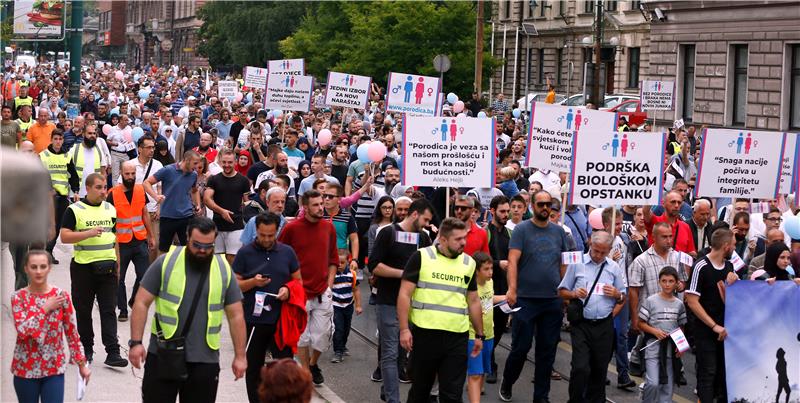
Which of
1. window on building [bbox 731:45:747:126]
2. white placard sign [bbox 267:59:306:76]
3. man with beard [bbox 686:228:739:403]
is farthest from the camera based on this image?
window on building [bbox 731:45:747:126]

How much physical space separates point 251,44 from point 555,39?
1017 inches

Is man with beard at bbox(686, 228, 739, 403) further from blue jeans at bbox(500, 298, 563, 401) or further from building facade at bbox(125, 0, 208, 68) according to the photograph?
building facade at bbox(125, 0, 208, 68)

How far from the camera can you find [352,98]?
23.6 meters

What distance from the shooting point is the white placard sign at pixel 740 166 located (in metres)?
12.6

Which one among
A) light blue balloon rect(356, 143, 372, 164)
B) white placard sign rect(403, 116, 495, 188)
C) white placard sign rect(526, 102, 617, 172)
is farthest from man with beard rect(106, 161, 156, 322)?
light blue balloon rect(356, 143, 372, 164)

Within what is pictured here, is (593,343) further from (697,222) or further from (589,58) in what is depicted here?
(589,58)

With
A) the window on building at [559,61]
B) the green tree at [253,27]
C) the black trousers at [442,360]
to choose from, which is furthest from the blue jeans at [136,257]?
the green tree at [253,27]

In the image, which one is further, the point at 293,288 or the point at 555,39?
the point at 555,39

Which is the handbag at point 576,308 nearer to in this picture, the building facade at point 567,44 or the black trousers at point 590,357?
the black trousers at point 590,357

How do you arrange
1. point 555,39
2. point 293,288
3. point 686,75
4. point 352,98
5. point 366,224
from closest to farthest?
point 293,288 < point 366,224 < point 352,98 < point 686,75 < point 555,39

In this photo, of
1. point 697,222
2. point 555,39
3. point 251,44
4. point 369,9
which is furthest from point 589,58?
point 697,222

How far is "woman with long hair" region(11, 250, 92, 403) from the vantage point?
7.16m

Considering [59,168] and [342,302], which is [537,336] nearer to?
[342,302]

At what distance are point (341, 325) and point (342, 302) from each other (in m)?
0.29
